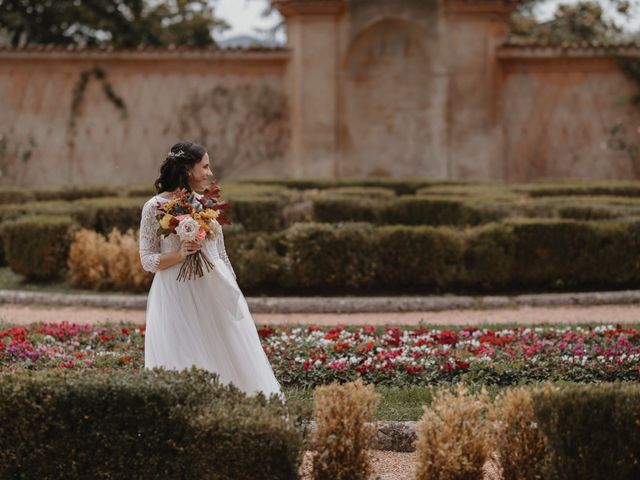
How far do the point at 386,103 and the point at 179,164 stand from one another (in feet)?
54.0

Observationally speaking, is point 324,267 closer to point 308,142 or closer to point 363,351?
point 363,351

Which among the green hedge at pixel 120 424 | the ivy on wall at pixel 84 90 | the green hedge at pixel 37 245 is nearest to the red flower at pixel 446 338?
the green hedge at pixel 120 424

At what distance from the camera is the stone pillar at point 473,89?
2186 cm

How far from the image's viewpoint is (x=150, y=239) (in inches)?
256

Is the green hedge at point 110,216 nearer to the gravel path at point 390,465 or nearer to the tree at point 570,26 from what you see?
the gravel path at point 390,465

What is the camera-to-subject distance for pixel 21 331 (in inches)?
371

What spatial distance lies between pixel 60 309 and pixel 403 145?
458 inches

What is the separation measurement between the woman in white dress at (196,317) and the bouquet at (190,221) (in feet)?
0.14

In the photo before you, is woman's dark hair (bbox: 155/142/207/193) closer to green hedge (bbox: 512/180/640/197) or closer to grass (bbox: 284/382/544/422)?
grass (bbox: 284/382/544/422)

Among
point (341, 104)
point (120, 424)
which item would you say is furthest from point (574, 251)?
point (341, 104)

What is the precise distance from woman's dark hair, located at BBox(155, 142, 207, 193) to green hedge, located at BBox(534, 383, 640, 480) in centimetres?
252

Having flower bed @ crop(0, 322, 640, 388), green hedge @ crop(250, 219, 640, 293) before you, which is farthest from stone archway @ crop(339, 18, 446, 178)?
flower bed @ crop(0, 322, 640, 388)

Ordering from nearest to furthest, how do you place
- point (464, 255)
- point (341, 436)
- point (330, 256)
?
point (341, 436), point (330, 256), point (464, 255)

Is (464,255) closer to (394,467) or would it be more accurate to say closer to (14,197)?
(394,467)
